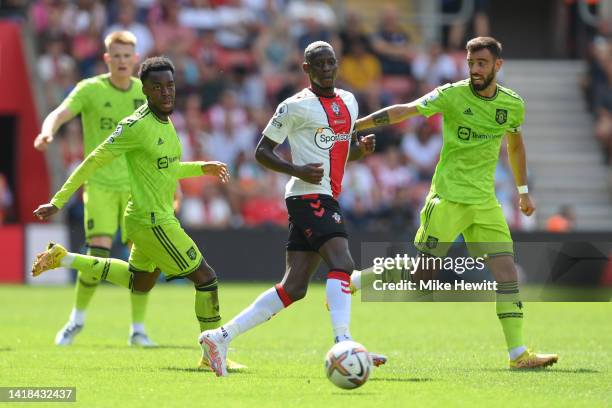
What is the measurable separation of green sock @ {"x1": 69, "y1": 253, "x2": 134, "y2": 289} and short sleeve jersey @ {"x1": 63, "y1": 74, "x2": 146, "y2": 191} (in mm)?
1748

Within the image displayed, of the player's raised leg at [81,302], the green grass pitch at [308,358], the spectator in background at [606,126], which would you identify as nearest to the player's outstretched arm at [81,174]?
the green grass pitch at [308,358]

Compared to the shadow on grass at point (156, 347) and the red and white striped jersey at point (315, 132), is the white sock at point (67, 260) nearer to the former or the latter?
the shadow on grass at point (156, 347)

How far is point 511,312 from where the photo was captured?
10.5 meters

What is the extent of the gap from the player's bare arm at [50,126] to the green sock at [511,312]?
4451mm

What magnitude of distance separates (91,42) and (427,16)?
8.56 m

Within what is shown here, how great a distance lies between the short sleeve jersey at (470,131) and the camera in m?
10.7

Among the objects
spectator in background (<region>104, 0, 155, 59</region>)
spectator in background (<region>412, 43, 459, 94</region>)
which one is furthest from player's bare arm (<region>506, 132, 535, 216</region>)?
spectator in background (<region>412, 43, 459, 94</region>)

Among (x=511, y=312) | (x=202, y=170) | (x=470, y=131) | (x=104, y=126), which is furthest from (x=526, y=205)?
(x=104, y=126)

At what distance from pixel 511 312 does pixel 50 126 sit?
4.83 metres

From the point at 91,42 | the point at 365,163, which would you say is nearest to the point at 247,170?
the point at 365,163

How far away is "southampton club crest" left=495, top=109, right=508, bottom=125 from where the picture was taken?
10.7 metres

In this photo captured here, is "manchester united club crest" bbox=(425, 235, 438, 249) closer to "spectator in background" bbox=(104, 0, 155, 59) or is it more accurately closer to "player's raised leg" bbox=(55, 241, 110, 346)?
"player's raised leg" bbox=(55, 241, 110, 346)

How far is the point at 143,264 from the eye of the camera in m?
11.0

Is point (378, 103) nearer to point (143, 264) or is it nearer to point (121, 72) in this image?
point (121, 72)
